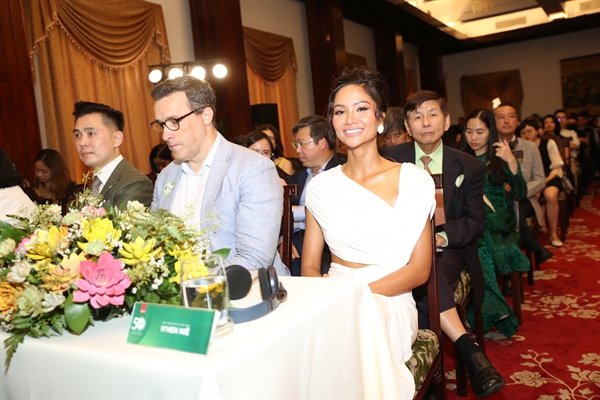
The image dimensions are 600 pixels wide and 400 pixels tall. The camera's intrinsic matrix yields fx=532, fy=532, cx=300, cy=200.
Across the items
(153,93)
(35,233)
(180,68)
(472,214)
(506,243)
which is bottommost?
(506,243)

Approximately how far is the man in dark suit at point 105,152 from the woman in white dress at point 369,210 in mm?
987

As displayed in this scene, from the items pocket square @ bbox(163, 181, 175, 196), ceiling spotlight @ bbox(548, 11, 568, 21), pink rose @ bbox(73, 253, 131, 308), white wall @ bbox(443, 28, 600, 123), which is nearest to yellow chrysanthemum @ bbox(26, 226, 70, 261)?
pink rose @ bbox(73, 253, 131, 308)

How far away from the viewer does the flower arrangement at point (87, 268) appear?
1142mm

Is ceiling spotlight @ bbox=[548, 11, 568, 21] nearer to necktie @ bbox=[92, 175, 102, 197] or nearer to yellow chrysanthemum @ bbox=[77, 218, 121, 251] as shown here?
necktie @ bbox=[92, 175, 102, 197]

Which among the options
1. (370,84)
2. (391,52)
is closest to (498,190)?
(370,84)

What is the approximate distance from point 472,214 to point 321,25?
24.7 feet

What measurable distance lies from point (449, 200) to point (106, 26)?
4.55 metres

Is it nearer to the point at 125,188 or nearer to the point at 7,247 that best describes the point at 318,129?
the point at 125,188

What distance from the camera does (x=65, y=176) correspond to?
16.0ft

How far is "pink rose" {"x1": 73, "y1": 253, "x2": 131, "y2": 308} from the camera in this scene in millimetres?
1139

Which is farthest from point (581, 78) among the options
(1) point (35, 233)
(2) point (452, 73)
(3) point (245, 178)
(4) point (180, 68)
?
(1) point (35, 233)

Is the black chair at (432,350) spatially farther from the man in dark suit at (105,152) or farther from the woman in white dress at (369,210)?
the man in dark suit at (105,152)

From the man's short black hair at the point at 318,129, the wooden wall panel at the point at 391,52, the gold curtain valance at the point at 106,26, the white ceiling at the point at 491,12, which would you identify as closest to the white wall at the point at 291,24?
the gold curtain valance at the point at 106,26

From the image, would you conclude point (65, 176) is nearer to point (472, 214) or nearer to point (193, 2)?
point (193, 2)
